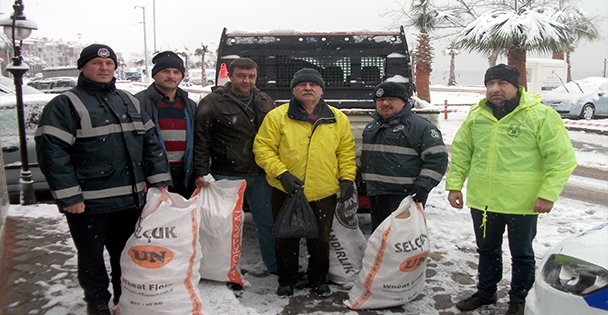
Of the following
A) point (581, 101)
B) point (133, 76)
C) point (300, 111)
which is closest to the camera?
point (300, 111)

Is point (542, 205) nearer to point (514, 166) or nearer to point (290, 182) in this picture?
point (514, 166)

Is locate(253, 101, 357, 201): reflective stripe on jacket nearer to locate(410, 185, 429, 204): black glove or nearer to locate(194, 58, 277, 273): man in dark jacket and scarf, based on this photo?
locate(194, 58, 277, 273): man in dark jacket and scarf

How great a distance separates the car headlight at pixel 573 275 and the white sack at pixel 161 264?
204 cm

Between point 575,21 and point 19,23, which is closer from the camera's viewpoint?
point 19,23

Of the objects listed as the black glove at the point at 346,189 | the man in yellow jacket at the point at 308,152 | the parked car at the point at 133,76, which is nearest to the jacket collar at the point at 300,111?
the man in yellow jacket at the point at 308,152

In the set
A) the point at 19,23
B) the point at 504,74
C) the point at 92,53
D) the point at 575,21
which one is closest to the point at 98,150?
the point at 92,53

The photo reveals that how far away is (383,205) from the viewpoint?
12.6 ft

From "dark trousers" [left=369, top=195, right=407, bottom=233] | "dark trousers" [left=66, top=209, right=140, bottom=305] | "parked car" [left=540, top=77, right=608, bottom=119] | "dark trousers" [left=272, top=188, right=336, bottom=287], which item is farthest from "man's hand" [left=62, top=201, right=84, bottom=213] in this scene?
"parked car" [left=540, top=77, right=608, bottom=119]

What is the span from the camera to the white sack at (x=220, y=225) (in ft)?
12.2

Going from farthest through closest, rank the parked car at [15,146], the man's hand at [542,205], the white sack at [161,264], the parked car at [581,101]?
1. the parked car at [581,101]
2. the parked car at [15,146]
3. the man's hand at [542,205]
4. the white sack at [161,264]

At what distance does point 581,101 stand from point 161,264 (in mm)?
17900

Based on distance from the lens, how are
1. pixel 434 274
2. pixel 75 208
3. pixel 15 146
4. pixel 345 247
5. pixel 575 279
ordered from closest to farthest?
1. pixel 575 279
2. pixel 75 208
3. pixel 345 247
4. pixel 434 274
5. pixel 15 146

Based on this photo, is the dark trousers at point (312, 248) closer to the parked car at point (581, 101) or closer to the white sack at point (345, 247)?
the white sack at point (345, 247)

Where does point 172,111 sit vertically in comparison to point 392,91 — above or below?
below
